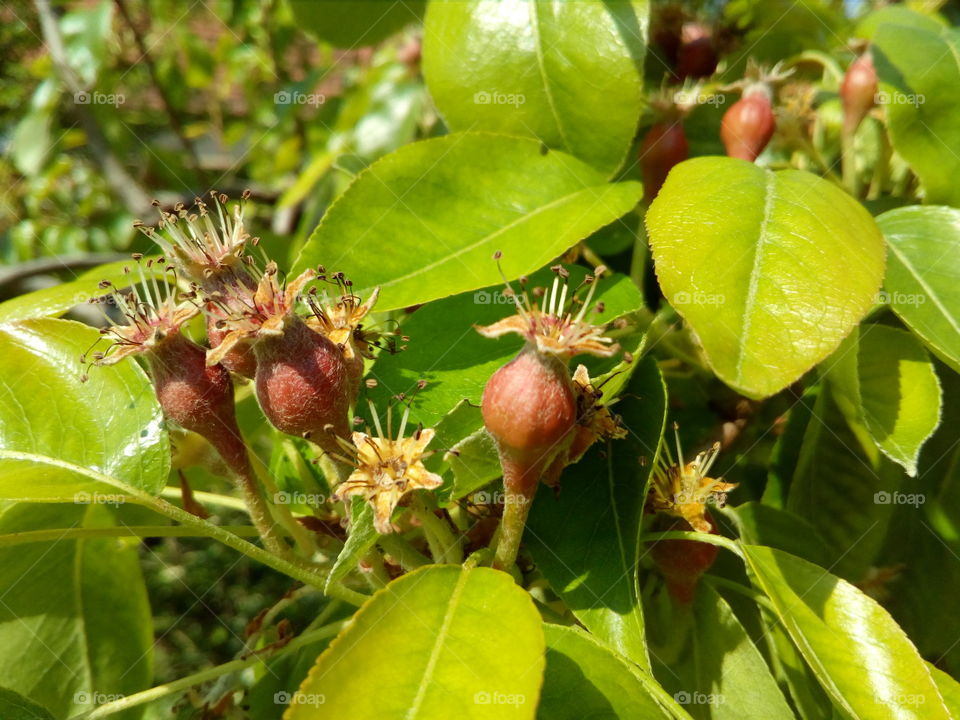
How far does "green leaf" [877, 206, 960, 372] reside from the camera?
3.06 ft

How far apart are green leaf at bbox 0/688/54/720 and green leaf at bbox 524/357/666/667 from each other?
0.65 meters

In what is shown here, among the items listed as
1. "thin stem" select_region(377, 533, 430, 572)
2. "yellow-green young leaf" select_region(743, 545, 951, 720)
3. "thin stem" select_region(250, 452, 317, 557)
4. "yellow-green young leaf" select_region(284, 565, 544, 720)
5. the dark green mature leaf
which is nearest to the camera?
"yellow-green young leaf" select_region(284, 565, 544, 720)

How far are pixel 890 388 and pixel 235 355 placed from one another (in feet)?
2.67

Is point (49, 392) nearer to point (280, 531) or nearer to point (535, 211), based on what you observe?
point (280, 531)

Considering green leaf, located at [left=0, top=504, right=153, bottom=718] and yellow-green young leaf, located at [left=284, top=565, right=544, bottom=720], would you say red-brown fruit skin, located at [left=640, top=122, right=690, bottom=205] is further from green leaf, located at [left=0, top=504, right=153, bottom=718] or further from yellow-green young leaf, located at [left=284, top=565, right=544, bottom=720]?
green leaf, located at [left=0, top=504, right=153, bottom=718]

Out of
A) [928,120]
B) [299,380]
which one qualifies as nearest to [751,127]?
[928,120]

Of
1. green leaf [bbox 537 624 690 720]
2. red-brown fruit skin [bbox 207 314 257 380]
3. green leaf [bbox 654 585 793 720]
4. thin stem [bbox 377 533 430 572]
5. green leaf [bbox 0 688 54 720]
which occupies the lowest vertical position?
green leaf [bbox 654 585 793 720]

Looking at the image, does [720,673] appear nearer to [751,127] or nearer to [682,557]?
[682,557]

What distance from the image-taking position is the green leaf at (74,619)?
1165mm

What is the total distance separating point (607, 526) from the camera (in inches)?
A: 36.3

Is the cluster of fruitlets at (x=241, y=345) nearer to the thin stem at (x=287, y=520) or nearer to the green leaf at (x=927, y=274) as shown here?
the thin stem at (x=287, y=520)

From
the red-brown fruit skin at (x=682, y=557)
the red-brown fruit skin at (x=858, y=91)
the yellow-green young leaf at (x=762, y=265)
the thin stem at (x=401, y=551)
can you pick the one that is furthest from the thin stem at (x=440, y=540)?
the red-brown fruit skin at (x=858, y=91)

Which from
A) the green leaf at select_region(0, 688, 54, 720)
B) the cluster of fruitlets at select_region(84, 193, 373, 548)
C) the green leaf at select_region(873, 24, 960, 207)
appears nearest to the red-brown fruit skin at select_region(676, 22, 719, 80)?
the green leaf at select_region(873, 24, 960, 207)

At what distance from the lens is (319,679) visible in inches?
27.4
